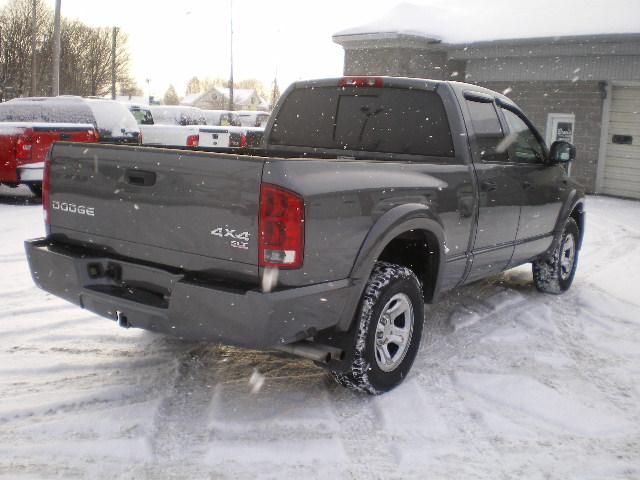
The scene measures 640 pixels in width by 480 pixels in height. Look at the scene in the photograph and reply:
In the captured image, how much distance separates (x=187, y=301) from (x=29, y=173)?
9103 mm

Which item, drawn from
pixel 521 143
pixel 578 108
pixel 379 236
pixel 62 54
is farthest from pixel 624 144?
pixel 62 54

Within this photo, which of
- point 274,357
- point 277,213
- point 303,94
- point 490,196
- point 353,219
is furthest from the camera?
point 303,94

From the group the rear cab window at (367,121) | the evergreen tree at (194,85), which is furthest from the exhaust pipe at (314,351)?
the evergreen tree at (194,85)

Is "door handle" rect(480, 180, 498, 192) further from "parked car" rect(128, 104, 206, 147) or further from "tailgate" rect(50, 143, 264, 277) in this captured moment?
"parked car" rect(128, 104, 206, 147)

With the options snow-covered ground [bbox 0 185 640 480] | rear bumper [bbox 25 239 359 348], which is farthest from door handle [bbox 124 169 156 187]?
snow-covered ground [bbox 0 185 640 480]

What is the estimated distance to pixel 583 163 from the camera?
640 inches

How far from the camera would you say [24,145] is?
11398mm

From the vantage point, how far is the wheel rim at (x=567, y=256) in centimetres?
673

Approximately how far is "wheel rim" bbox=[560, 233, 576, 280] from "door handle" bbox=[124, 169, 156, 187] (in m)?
4.47

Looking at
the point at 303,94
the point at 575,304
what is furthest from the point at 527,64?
the point at 303,94

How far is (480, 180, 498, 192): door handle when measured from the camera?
16.0 feet

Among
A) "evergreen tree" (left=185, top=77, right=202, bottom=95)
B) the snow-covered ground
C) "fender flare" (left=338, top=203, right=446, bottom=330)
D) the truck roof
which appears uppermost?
"evergreen tree" (left=185, top=77, right=202, bottom=95)

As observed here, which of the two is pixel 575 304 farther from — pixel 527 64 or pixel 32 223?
pixel 527 64

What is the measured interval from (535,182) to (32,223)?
706cm
